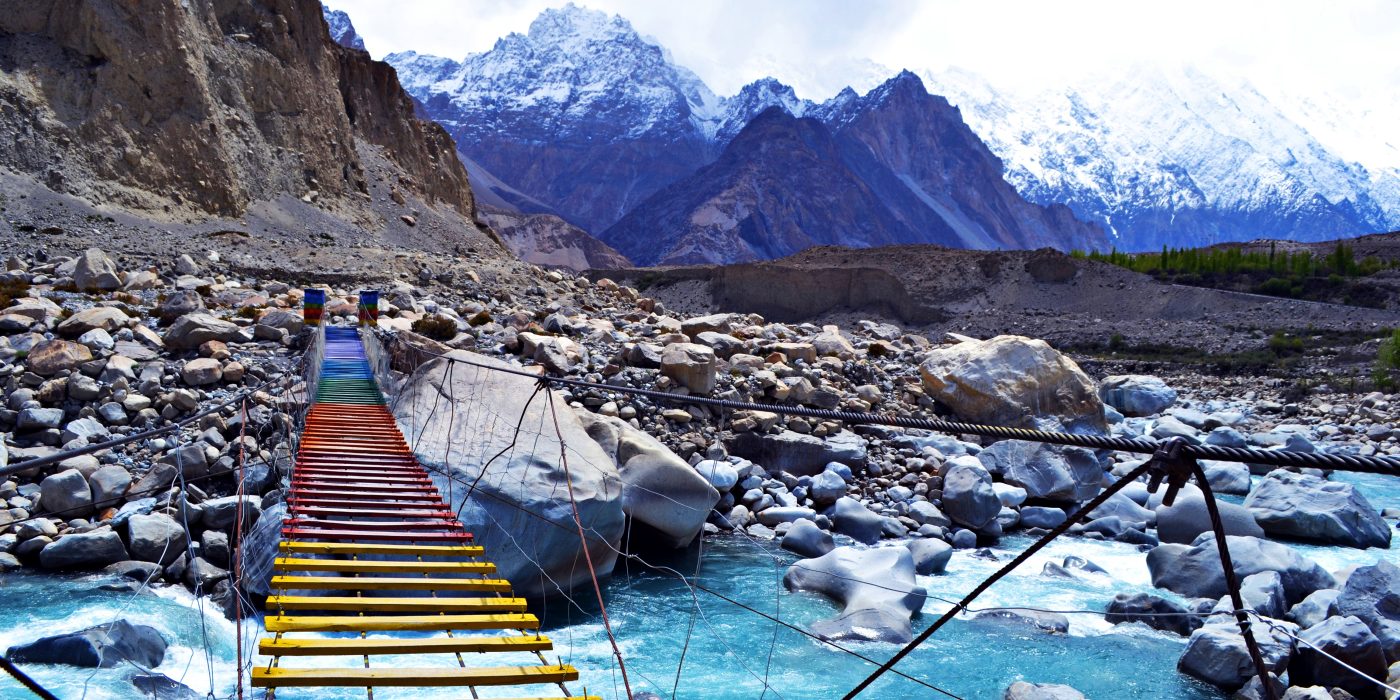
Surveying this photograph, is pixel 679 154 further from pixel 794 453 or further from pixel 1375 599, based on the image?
pixel 1375 599

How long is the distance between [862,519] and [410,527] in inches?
212

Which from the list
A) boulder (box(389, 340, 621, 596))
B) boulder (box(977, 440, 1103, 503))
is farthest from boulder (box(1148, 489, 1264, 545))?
boulder (box(389, 340, 621, 596))

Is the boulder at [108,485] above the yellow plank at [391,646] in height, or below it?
below

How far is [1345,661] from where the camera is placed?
5367mm

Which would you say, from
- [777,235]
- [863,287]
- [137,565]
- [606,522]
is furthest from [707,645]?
[777,235]

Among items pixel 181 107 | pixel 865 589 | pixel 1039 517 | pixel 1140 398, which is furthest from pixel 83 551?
pixel 181 107

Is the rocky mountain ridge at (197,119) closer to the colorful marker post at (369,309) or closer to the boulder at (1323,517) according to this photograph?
the colorful marker post at (369,309)

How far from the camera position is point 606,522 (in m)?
7.12

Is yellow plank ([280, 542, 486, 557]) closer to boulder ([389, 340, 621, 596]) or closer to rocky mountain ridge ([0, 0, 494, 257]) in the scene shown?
boulder ([389, 340, 621, 596])

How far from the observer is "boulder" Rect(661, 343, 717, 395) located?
11.9 metres

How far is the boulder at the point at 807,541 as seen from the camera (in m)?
8.17

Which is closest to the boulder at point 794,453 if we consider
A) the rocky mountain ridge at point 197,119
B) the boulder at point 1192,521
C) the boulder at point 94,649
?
the boulder at point 1192,521

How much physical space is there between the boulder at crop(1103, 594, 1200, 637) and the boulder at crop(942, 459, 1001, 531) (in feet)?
6.77

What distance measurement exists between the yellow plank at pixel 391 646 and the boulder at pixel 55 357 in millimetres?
8391
